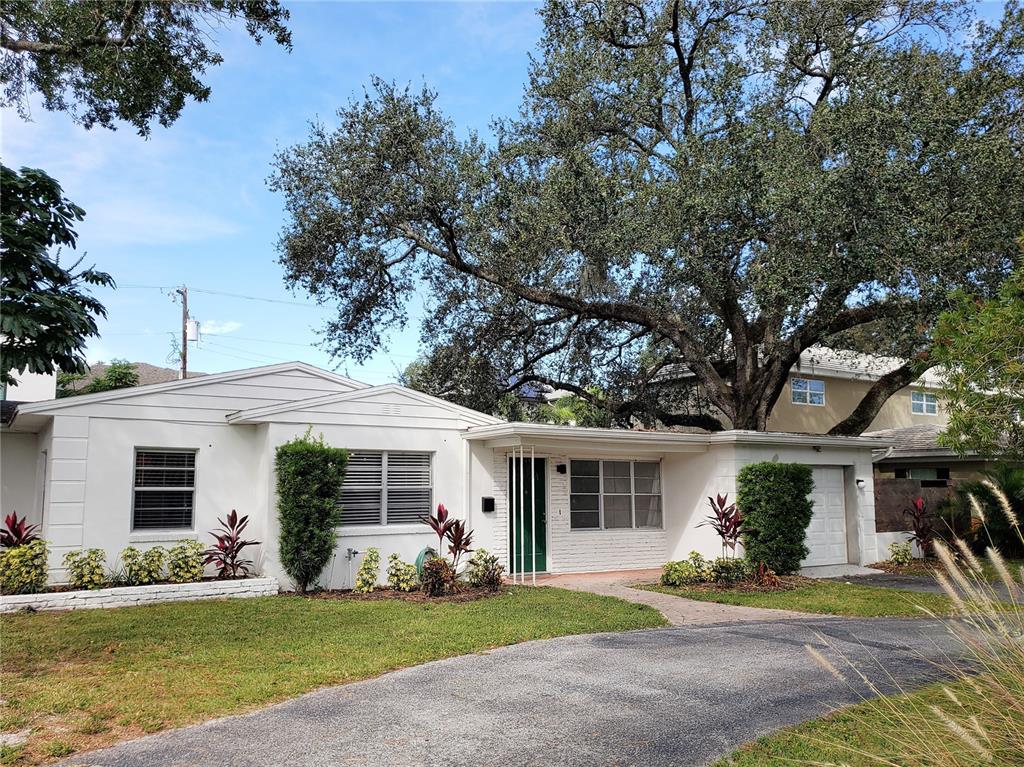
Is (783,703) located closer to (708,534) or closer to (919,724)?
(919,724)

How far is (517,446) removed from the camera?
13992mm

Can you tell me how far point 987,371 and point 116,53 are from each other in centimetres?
1099

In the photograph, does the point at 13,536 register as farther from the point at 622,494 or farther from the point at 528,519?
the point at 622,494

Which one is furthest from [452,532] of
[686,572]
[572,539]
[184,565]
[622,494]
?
[622,494]

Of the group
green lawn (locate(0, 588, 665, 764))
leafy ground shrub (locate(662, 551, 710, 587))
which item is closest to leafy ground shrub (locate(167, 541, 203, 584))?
green lawn (locate(0, 588, 665, 764))

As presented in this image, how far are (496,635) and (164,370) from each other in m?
31.7

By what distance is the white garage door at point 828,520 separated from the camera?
16109mm

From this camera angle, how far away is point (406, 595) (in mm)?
12008

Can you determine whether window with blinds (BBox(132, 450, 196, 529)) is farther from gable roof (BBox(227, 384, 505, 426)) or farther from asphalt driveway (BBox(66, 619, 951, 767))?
asphalt driveway (BBox(66, 619, 951, 767))

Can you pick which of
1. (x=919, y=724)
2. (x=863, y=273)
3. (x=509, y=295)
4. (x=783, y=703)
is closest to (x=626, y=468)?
(x=509, y=295)

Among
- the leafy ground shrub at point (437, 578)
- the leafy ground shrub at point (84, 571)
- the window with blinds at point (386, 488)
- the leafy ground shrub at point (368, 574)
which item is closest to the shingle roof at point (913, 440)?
the window with blinds at point (386, 488)

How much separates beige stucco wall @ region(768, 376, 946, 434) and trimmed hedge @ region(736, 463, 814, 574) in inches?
304

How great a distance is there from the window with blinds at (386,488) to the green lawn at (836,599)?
14.1ft

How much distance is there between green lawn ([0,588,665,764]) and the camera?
5.76 meters
